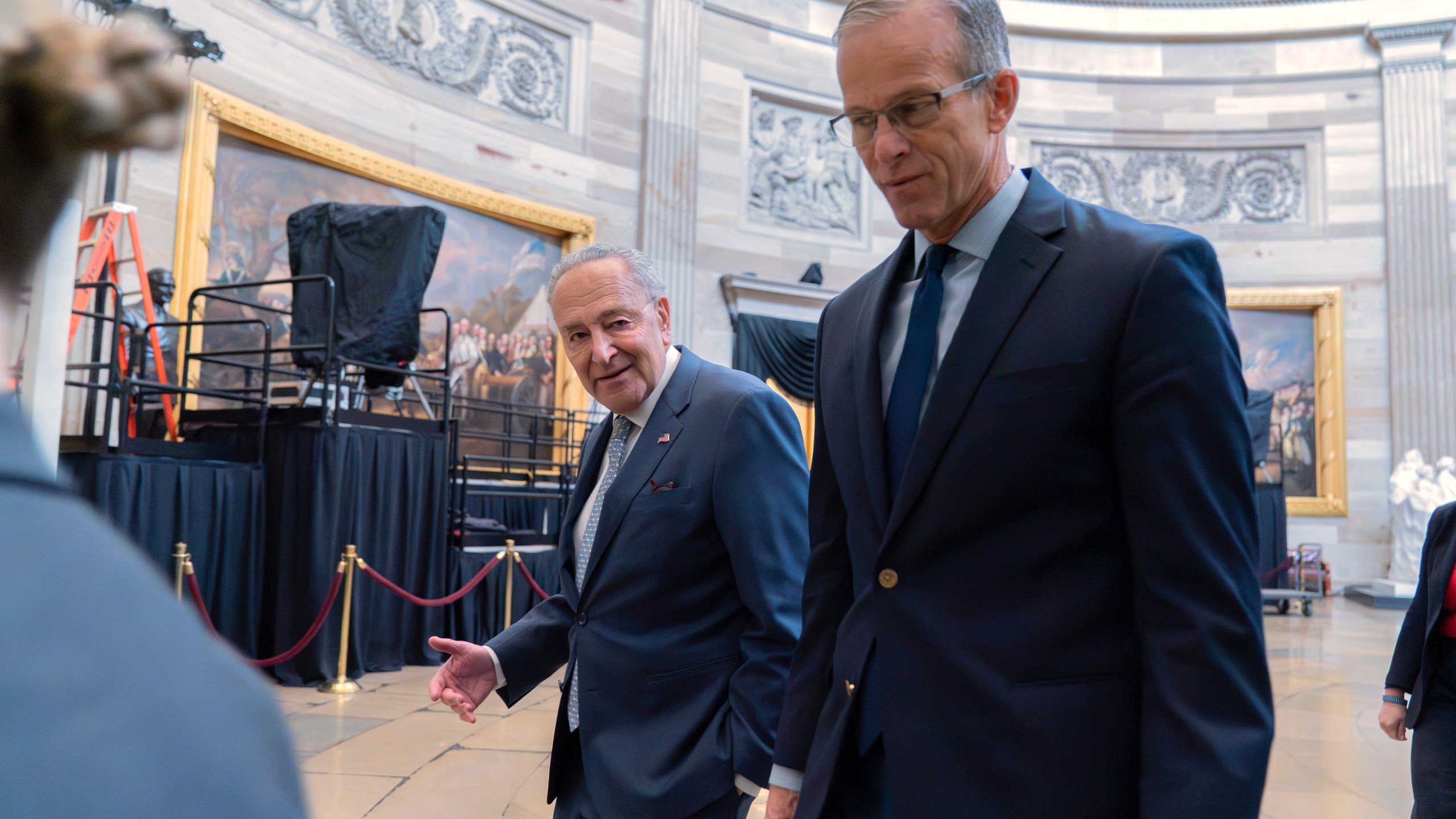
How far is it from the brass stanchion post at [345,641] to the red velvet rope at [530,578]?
1.69 metres

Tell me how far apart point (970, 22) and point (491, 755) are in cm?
529

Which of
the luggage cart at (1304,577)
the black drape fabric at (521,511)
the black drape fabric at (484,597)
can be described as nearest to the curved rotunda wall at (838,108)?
the luggage cart at (1304,577)

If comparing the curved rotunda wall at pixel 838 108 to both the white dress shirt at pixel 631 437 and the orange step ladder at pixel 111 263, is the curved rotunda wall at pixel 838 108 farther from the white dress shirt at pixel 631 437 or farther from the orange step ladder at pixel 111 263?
the white dress shirt at pixel 631 437

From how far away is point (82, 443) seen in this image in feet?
25.2

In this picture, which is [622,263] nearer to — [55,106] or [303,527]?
[55,106]

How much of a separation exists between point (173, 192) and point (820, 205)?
1099cm

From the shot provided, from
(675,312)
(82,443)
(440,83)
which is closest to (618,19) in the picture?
(440,83)

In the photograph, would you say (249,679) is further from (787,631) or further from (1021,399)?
(787,631)

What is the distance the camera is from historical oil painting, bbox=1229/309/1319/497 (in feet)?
64.3

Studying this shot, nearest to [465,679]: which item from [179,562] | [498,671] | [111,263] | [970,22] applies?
[498,671]

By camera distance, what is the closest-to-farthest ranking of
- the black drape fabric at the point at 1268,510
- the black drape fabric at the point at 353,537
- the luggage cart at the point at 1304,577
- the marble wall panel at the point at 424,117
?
1. the black drape fabric at the point at 353,537
2. the marble wall panel at the point at 424,117
3. the luggage cart at the point at 1304,577
4. the black drape fabric at the point at 1268,510

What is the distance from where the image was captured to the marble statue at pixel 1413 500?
666 inches

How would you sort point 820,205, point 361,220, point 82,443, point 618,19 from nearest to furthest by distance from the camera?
point 82,443 → point 361,220 → point 618,19 → point 820,205

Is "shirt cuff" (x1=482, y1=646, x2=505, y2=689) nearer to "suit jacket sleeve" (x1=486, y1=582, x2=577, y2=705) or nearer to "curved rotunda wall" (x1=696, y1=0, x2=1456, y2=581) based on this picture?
"suit jacket sleeve" (x1=486, y1=582, x2=577, y2=705)
